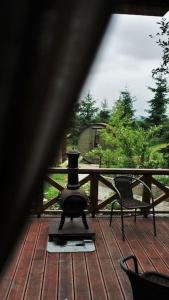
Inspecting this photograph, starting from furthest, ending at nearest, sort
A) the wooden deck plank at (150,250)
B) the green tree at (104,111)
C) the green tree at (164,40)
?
the green tree at (104,111) → the green tree at (164,40) → the wooden deck plank at (150,250)

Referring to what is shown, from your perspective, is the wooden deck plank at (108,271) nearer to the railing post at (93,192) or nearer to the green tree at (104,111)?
the railing post at (93,192)

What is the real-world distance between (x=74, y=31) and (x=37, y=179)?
0.46 feet

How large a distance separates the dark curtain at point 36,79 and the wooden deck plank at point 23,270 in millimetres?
2813

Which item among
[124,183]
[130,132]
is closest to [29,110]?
[124,183]

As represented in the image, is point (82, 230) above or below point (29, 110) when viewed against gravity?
below

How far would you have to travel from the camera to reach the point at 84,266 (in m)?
3.45

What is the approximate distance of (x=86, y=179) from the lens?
507cm

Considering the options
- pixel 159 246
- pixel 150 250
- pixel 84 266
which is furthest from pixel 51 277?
pixel 159 246

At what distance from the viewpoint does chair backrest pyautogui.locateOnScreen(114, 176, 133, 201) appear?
484 centimetres

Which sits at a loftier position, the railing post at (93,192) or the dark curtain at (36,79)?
the dark curtain at (36,79)

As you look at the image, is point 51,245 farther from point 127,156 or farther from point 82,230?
point 127,156

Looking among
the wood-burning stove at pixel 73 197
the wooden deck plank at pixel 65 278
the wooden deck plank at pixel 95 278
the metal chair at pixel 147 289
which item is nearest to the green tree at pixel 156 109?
the wood-burning stove at pixel 73 197

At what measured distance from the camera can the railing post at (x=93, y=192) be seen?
5094 millimetres

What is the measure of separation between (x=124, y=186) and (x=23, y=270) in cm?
212
